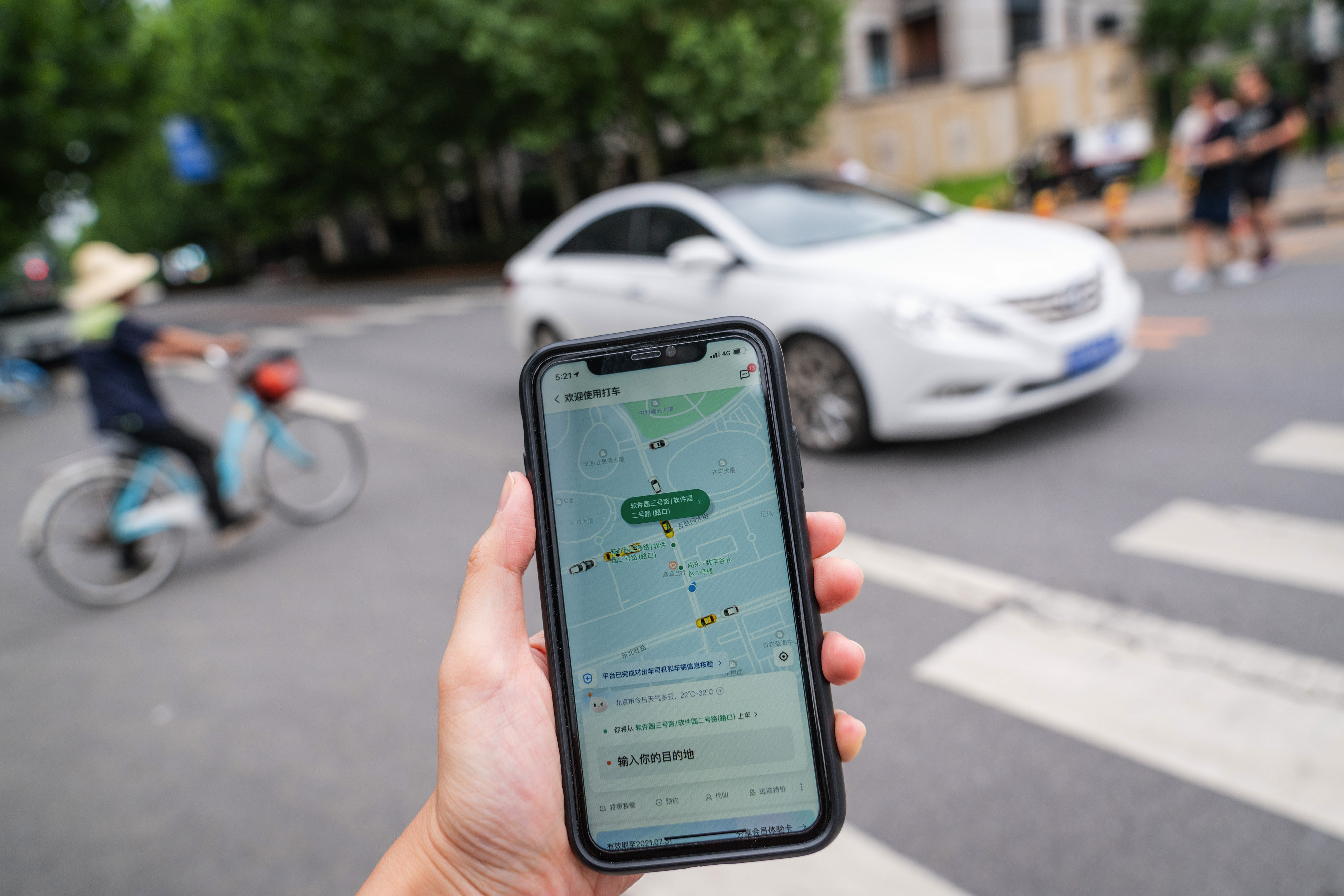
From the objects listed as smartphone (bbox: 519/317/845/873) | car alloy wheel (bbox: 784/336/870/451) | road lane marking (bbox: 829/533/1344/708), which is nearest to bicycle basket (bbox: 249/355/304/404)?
car alloy wheel (bbox: 784/336/870/451)

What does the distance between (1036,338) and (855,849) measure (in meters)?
3.51

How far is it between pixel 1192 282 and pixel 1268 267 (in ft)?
2.40

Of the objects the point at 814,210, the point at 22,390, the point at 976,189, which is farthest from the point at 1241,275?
the point at 976,189

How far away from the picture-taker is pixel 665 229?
274 inches

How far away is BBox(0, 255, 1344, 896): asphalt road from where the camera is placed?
9.16ft

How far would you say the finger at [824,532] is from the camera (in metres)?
1.81

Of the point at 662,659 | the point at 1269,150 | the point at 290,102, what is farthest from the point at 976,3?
the point at 662,659

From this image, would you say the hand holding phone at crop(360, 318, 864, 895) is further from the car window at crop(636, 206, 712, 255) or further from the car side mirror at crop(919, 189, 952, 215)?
the car side mirror at crop(919, 189, 952, 215)

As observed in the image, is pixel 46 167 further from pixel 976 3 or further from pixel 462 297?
pixel 976 3

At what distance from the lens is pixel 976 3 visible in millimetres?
31344

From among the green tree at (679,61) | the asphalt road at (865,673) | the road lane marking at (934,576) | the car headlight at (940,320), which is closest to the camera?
the asphalt road at (865,673)

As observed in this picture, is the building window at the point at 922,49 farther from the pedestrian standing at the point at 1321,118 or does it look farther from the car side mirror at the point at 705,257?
the car side mirror at the point at 705,257

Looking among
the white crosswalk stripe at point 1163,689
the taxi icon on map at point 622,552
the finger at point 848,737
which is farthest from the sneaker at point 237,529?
the finger at point 848,737

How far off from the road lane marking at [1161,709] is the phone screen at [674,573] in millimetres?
1843
